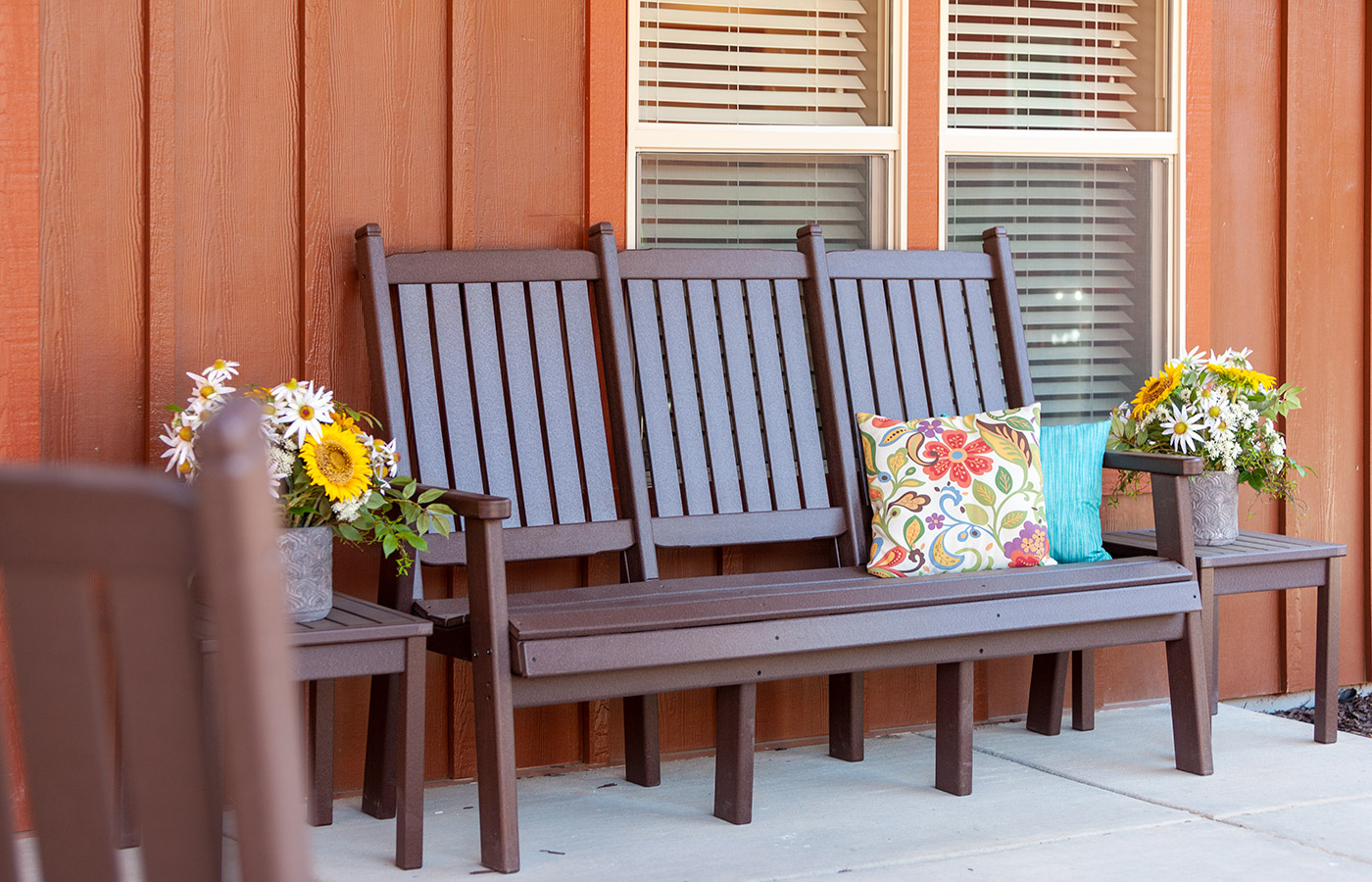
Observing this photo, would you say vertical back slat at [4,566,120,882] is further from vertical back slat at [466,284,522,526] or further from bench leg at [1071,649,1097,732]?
bench leg at [1071,649,1097,732]

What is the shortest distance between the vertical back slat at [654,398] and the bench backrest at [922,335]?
43 cm

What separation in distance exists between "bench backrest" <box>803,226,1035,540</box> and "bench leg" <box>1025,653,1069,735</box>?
0.69 meters

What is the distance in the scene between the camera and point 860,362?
11.0ft

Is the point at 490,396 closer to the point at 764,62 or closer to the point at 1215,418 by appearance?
the point at 764,62

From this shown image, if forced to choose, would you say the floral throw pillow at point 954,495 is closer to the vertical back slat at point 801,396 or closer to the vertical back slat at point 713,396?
the vertical back slat at point 801,396

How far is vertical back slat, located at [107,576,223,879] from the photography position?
64 centimetres

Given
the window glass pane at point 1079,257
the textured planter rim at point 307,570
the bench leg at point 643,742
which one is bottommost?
the bench leg at point 643,742

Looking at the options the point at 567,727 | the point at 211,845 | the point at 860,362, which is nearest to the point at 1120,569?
the point at 860,362

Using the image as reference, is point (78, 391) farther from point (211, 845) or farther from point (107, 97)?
point (211, 845)

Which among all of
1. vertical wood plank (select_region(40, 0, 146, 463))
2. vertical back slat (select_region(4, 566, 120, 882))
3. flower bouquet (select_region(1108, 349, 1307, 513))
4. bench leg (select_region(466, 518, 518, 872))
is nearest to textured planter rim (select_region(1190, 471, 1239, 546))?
flower bouquet (select_region(1108, 349, 1307, 513))

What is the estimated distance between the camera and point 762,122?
3.46 m

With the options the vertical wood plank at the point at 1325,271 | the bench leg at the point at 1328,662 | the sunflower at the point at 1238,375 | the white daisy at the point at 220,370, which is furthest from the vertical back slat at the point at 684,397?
the vertical wood plank at the point at 1325,271

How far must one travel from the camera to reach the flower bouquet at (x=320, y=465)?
2512 mm

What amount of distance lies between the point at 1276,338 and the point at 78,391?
3.25 meters
